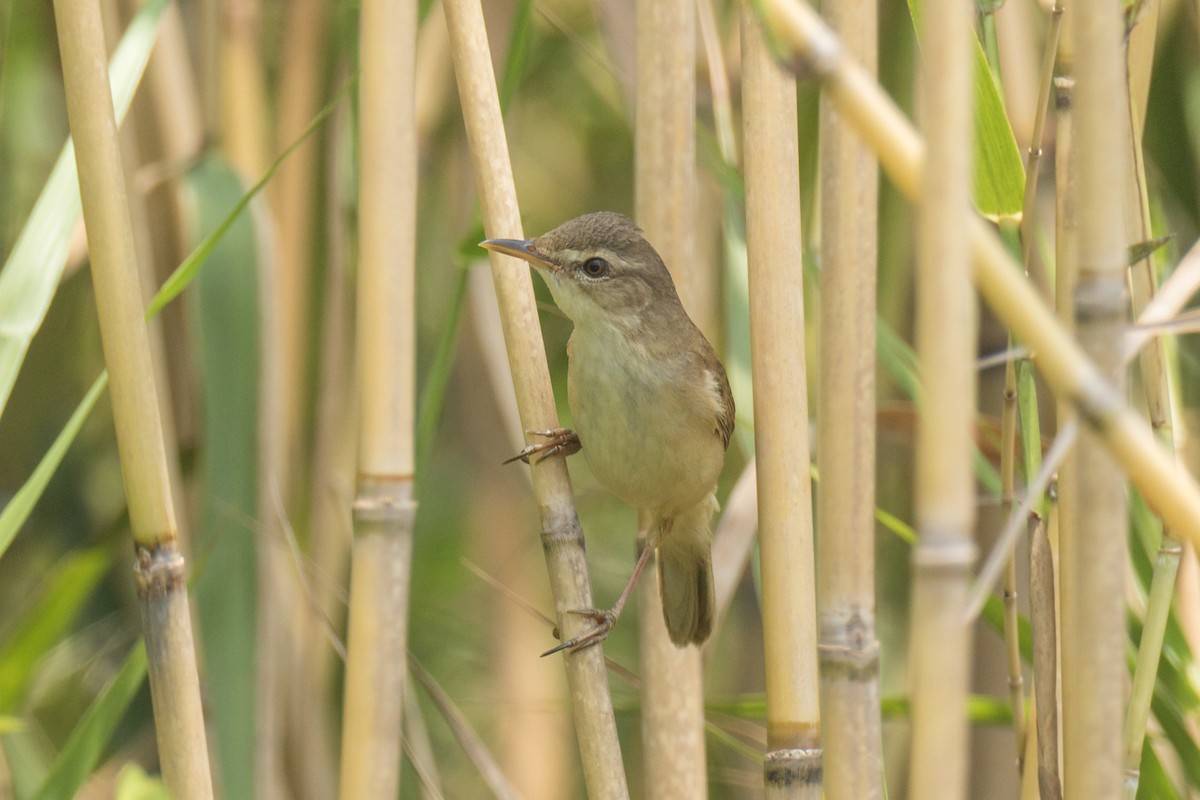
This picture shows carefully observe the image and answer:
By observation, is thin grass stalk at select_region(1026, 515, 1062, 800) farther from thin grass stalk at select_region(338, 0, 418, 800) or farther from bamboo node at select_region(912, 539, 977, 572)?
thin grass stalk at select_region(338, 0, 418, 800)

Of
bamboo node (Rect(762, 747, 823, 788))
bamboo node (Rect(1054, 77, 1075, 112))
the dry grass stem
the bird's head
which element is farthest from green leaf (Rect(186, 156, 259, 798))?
bamboo node (Rect(1054, 77, 1075, 112))

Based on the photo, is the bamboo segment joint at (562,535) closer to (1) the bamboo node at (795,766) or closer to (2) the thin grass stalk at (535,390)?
(2) the thin grass stalk at (535,390)

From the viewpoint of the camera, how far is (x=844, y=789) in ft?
4.03

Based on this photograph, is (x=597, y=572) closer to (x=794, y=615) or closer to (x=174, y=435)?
(x=174, y=435)

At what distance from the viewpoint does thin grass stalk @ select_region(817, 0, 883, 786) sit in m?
1.23

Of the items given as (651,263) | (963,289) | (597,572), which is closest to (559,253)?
(651,263)

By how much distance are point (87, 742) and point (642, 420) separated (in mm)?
947

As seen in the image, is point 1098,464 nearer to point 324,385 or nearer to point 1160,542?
point 1160,542

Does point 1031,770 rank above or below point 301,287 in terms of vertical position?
below

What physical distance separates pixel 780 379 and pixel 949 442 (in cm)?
52

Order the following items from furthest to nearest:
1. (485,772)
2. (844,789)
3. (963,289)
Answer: (485,772), (844,789), (963,289)

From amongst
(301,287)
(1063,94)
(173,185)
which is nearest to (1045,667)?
(1063,94)

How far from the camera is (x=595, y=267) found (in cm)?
202

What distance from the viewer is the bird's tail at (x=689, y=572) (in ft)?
6.36
